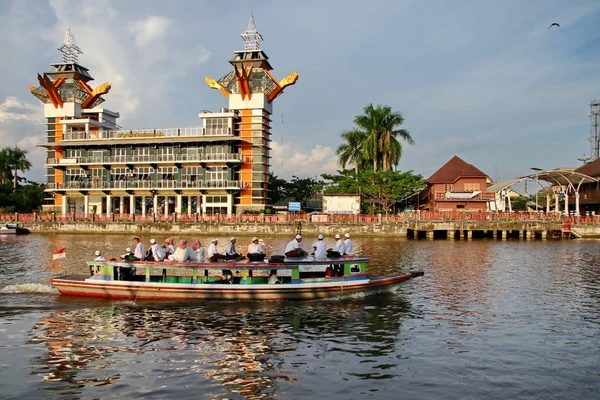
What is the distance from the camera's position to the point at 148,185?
73625 millimetres

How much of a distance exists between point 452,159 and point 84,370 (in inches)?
2745

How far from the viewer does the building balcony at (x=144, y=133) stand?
7225 cm

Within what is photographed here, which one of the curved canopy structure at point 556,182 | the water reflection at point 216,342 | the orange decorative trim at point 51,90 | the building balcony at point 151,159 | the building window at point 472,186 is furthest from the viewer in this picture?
the orange decorative trim at point 51,90

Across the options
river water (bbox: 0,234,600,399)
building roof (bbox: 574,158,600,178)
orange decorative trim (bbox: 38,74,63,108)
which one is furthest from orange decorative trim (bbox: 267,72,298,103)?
river water (bbox: 0,234,600,399)

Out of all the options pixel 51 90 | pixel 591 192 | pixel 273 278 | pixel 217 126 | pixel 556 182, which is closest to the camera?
pixel 273 278

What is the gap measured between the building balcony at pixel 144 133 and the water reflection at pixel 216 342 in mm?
53560

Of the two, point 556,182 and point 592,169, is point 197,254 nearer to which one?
point 556,182

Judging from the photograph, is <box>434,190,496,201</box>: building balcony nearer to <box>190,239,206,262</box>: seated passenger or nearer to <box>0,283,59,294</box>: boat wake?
<box>190,239,206,262</box>: seated passenger

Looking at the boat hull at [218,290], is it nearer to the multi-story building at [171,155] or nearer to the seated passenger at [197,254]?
the seated passenger at [197,254]

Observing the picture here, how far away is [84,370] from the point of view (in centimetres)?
1309

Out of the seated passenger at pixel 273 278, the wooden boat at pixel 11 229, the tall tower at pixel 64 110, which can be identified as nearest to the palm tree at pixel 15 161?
the tall tower at pixel 64 110

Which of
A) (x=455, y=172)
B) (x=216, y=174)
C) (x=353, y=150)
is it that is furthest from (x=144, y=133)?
(x=455, y=172)

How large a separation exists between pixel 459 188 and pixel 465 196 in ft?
6.61

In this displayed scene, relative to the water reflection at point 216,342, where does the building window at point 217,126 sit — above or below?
above
